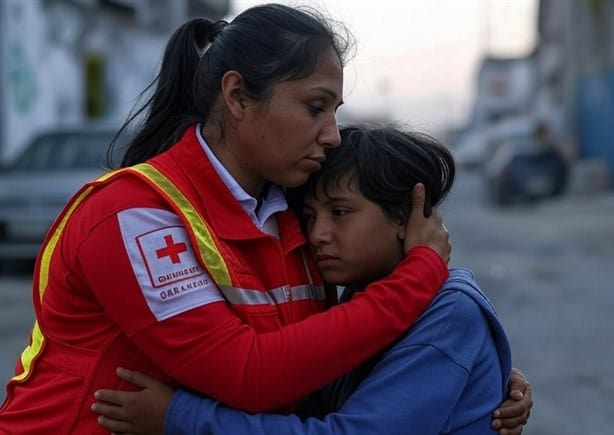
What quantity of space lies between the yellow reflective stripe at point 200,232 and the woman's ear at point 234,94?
191 millimetres

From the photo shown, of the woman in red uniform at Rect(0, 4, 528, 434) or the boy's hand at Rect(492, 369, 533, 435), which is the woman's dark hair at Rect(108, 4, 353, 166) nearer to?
the woman in red uniform at Rect(0, 4, 528, 434)

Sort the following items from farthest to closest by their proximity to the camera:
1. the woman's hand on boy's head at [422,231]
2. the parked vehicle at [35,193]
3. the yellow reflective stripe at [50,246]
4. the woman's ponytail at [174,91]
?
the parked vehicle at [35,193]
the woman's ponytail at [174,91]
the woman's hand on boy's head at [422,231]
the yellow reflective stripe at [50,246]

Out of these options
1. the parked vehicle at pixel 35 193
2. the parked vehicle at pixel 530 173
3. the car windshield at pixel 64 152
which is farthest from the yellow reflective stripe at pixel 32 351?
the parked vehicle at pixel 530 173

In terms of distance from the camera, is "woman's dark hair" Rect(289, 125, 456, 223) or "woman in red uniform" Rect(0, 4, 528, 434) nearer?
"woman in red uniform" Rect(0, 4, 528, 434)

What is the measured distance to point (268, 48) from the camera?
199 cm

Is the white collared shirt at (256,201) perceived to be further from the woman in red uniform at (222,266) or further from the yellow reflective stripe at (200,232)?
the yellow reflective stripe at (200,232)

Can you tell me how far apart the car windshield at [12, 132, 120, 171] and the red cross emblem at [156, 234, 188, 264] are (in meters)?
8.94

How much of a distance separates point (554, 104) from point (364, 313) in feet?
112

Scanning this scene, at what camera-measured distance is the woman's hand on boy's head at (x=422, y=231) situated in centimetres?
209

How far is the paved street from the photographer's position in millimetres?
6328

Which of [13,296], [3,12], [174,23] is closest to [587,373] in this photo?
[13,296]

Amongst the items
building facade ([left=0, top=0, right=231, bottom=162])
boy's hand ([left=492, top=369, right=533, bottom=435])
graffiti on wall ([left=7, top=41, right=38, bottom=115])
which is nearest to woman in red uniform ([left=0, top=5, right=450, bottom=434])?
boy's hand ([left=492, top=369, right=533, bottom=435])

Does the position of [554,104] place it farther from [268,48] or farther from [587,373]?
[268,48]

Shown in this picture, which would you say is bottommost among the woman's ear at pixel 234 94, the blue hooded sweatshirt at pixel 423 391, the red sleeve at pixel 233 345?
the blue hooded sweatshirt at pixel 423 391
